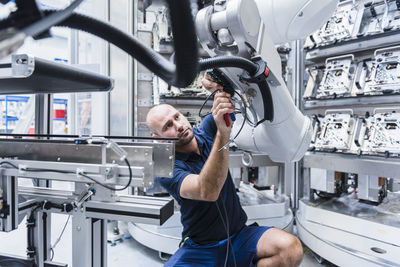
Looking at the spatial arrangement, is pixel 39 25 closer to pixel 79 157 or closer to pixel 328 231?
pixel 79 157

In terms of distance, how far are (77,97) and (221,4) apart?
4.42m

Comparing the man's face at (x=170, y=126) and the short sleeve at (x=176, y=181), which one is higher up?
the man's face at (x=170, y=126)

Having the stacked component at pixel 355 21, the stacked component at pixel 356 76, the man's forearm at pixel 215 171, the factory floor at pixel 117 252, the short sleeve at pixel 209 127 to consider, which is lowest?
the factory floor at pixel 117 252

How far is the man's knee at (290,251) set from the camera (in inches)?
59.6

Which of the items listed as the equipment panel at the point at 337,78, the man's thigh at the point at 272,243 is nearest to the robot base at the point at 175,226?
the man's thigh at the point at 272,243

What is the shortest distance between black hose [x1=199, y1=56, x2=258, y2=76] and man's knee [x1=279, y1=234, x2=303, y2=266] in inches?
39.4

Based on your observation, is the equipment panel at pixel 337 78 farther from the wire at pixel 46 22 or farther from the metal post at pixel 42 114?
the wire at pixel 46 22

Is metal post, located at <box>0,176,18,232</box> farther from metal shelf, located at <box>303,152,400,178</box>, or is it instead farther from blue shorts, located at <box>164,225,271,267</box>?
metal shelf, located at <box>303,152,400,178</box>

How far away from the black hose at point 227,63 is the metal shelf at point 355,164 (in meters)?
1.96

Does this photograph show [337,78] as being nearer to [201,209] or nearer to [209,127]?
[209,127]

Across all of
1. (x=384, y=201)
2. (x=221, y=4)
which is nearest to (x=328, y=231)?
(x=384, y=201)

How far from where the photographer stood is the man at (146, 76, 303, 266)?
55.9 inches

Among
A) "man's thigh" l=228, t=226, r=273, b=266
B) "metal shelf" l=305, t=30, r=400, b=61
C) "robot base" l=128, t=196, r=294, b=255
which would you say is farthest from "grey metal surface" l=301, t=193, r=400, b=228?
"metal shelf" l=305, t=30, r=400, b=61

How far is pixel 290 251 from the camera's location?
5.01 feet
